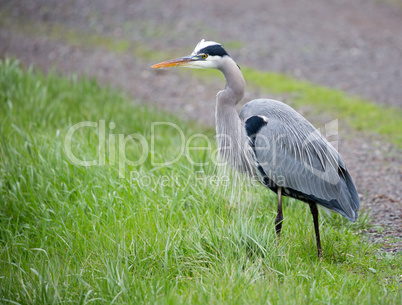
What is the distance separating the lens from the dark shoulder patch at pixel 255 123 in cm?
394

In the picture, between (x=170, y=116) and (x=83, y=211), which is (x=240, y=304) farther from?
(x=170, y=116)

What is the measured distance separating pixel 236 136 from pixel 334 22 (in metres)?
7.11

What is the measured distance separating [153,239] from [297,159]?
141 cm

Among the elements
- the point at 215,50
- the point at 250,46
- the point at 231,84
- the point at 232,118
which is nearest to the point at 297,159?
the point at 232,118

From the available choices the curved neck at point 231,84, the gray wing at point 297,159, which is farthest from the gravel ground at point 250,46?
the curved neck at point 231,84

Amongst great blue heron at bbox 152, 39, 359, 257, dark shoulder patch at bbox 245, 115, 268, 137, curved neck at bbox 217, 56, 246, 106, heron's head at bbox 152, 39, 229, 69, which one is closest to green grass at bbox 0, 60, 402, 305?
great blue heron at bbox 152, 39, 359, 257

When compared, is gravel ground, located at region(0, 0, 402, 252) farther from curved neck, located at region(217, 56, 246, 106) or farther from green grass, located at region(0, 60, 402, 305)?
curved neck, located at region(217, 56, 246, 106)

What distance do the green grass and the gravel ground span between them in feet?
4.75

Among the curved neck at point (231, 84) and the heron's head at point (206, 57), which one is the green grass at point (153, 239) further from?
the heron's head at point (206, 57)

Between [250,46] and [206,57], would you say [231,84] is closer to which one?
[206,57]

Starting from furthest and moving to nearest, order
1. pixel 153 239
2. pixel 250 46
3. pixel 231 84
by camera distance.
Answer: pixel 250 46 < pixel 231 84 < pixel 153 239

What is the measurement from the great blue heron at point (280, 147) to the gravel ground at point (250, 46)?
1.19 m

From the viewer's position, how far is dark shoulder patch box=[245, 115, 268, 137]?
3.94m

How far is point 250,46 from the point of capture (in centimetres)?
927
